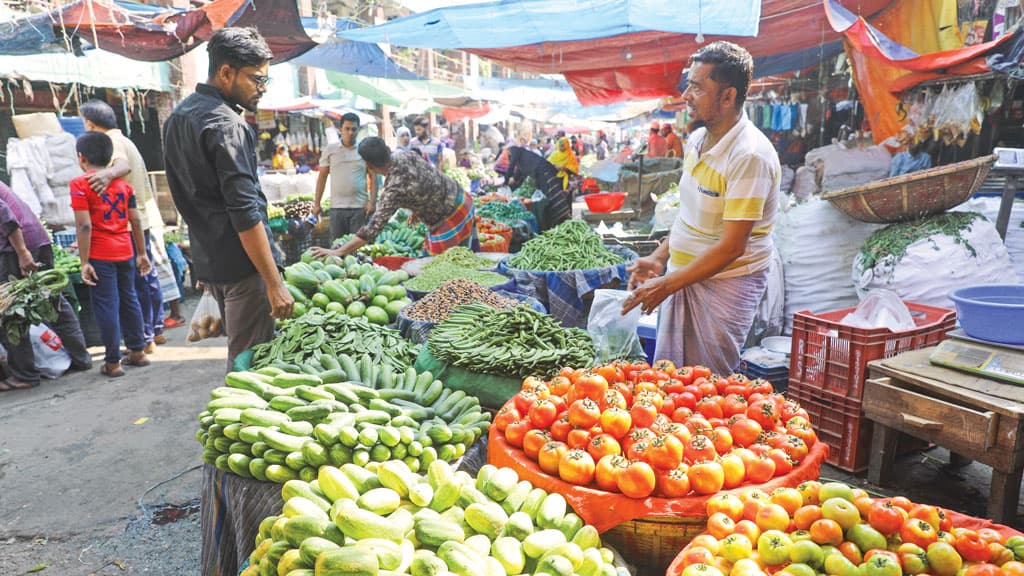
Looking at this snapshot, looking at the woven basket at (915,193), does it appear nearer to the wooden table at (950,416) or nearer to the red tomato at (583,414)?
the wooden table at (950,416)

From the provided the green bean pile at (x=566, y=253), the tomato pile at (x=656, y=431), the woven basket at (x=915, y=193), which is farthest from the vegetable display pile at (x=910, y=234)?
the tomato pile at (x=656, y=431)

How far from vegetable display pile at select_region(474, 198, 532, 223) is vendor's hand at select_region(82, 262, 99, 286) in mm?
5022

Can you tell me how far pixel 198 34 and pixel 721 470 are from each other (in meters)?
7.60

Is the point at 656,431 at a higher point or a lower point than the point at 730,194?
lower

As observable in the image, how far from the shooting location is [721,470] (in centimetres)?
185

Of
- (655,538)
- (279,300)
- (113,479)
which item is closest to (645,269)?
(655,538)

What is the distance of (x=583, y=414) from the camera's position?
2.04 metres

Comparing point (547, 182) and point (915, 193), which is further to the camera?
point (547, 182)

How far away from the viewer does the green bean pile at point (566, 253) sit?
5.13 metres

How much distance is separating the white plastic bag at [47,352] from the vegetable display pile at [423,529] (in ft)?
16.7

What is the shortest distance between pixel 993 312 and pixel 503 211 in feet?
23.3

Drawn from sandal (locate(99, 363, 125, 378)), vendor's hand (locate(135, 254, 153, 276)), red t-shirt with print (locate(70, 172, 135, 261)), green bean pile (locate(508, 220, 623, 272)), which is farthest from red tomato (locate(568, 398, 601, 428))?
sandal (locate(99, 363, 125, 378))

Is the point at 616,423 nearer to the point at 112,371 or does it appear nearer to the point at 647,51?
the point at 112,371

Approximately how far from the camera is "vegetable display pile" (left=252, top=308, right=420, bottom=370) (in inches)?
121
